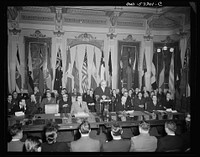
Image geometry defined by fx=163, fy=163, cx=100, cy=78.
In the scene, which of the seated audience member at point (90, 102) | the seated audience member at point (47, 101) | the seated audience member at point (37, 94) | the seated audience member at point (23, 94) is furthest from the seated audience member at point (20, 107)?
the seated audience member at point (90, 102)

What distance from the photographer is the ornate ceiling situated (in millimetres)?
3635

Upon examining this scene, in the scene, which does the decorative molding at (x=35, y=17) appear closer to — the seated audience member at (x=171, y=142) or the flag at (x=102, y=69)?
the flag at (x=102, y=69)

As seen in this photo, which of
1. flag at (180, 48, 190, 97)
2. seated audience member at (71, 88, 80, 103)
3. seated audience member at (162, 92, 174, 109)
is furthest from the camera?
seated audience member at (71, 88, 80, 103)

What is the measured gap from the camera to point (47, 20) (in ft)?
13.3

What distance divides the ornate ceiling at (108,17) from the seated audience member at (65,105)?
1.93 metres

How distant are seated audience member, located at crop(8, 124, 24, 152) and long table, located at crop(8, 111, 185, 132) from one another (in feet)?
0.76

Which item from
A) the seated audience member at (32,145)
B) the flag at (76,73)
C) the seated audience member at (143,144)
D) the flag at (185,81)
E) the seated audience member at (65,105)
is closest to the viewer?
the seated audience member at (32,145)

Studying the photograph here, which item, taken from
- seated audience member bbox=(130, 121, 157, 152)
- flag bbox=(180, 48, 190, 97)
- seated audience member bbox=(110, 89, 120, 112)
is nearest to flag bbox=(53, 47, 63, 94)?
seated audience member bbox=(110, 89, 120, 112)

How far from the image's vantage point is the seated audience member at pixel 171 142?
292 cm

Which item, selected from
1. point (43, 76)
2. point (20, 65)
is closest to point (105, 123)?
point (43, 76)

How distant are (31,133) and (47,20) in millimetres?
2655

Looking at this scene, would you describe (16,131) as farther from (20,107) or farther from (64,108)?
(64,108)

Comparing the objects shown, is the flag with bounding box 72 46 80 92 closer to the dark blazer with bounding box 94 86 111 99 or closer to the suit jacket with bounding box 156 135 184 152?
the dark blazer with bounding box 94 86 111 99

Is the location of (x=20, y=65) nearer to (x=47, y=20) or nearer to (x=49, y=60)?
(x=49, y=60)
